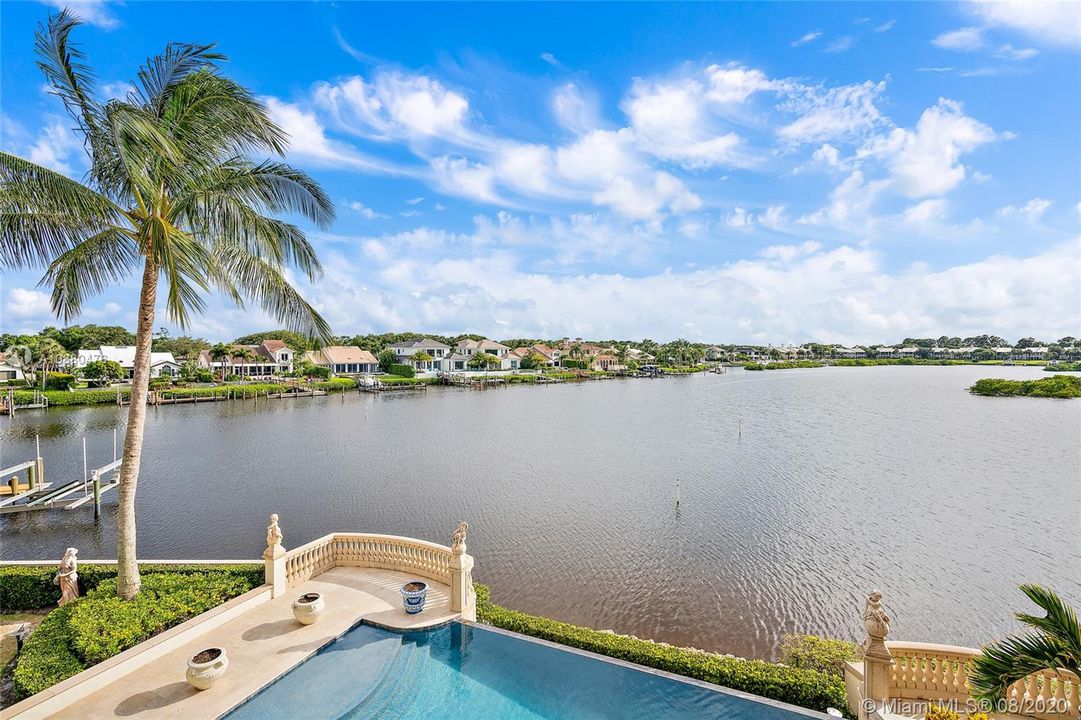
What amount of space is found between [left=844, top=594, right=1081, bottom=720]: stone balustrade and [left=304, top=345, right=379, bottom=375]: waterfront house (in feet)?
251

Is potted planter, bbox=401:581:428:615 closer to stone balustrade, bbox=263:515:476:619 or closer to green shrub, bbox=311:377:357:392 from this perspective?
stone balustrade, bbox=263:515:476:619

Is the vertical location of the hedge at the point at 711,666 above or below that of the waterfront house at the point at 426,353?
below

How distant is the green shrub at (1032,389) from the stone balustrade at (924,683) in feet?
239

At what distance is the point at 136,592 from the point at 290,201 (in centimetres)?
809

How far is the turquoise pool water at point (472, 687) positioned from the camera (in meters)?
6.89

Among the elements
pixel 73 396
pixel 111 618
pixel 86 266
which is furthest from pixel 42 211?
pixel 73 396

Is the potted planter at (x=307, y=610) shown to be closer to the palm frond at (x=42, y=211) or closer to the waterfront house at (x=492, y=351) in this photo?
the palm frond at (x=42, y=211)

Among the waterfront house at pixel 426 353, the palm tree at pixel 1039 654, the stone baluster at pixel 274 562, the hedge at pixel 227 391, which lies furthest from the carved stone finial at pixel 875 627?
the waterfront house at pixel 426 353

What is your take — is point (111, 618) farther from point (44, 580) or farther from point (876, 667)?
point (876, 667)

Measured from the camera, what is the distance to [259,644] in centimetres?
802

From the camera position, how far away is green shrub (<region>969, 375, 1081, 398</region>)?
56.9m

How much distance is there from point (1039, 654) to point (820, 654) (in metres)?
5.80

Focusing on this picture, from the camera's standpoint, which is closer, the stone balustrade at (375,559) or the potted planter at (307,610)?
the potted planter at (307,610)

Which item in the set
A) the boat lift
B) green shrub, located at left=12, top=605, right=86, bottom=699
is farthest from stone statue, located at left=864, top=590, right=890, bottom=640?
the boat lift
